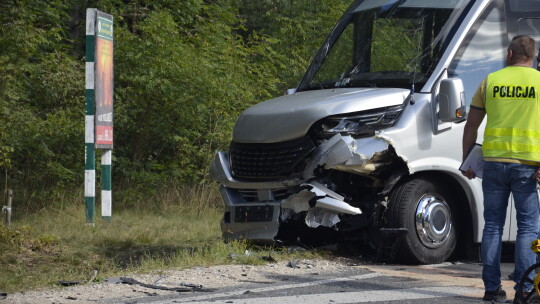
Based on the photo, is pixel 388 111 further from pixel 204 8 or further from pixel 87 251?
pixel 204 8

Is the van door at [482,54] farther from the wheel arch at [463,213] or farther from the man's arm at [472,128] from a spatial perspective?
the man's arm at [472,128]

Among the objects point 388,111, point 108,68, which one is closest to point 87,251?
point 108,68

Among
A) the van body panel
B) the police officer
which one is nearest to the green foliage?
the van body panel

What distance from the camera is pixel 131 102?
56.7 ft

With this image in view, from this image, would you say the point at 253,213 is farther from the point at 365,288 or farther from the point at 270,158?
the point at 365,288

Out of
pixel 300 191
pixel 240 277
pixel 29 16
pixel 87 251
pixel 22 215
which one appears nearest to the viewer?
pixel 240 277

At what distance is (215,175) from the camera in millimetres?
10258

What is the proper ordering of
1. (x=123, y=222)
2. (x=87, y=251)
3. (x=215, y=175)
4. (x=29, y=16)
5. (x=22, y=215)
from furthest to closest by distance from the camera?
(x=29, y=16) < (x=22, y=215) < (x=123, y=222) < (x=87, y=251) < (x=215, y=175)

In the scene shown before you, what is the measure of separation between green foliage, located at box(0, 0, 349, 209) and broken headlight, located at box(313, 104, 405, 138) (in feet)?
24.9

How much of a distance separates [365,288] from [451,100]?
7.24 ft

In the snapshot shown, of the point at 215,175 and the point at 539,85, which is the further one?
the point at 215,175

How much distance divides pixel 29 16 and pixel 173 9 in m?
3.65

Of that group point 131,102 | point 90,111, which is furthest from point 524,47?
point 131,102

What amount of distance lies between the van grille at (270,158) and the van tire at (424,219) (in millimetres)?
894
